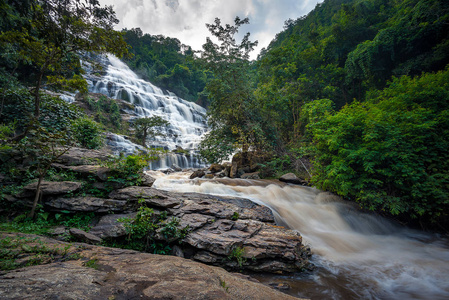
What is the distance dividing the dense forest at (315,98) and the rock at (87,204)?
799 millimetres

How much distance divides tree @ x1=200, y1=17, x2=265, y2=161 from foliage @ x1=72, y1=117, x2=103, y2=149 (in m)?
5.96

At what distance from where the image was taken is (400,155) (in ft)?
16.4

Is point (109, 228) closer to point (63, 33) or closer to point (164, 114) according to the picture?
point (63, 33)

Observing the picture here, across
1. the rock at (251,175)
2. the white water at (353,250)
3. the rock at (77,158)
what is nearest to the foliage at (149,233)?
the white water at (353,250)

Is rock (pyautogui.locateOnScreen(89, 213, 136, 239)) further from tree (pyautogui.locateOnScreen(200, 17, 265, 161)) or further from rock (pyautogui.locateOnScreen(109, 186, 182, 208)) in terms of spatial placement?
tree (pyautogui.locateOnScreen(200, 17, 265, 161))

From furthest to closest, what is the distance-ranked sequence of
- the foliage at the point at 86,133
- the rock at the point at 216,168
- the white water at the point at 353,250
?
1. the rock at the point at 216,168
2. the foliage at the point at 86,133
3. the white water at the point at 353,250

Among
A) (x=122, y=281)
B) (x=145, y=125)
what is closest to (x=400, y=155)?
(x=122, y=281)

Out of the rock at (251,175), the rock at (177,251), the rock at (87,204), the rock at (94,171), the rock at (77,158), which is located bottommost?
→ the rock at (177,251)

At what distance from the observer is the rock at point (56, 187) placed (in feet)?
12.1

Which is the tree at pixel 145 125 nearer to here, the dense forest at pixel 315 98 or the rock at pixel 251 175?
the dense forest at pixel 315 98

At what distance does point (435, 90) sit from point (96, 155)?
1164cm

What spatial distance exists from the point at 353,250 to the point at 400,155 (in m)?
3.08

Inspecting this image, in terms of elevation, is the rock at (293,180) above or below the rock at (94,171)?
below

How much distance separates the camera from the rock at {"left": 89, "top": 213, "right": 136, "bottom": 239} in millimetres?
3268
